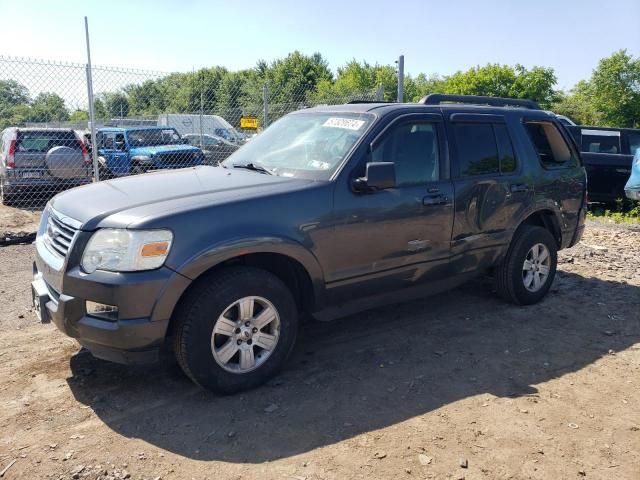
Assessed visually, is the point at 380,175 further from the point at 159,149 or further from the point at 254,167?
the point at 159,149

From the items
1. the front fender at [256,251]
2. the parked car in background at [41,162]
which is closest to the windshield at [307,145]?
the front fender at [256,251]

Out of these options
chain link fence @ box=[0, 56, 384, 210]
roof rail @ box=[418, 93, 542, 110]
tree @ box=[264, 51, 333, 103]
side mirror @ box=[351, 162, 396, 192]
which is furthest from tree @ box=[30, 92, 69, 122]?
tree @ box=[264, 51, 333, 103]

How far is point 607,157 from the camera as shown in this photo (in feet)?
36.4

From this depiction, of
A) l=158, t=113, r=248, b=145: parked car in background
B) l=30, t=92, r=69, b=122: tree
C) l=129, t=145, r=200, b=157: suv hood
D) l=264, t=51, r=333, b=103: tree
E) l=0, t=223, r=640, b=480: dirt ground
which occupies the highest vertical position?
l=264, t=51, r=333, b=103: tree

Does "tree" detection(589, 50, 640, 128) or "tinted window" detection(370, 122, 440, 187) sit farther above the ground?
"tree" detection(589, 50, 640, 128)

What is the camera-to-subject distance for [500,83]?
5700cm

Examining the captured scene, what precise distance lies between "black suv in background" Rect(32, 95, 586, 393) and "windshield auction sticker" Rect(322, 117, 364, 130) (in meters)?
0.01

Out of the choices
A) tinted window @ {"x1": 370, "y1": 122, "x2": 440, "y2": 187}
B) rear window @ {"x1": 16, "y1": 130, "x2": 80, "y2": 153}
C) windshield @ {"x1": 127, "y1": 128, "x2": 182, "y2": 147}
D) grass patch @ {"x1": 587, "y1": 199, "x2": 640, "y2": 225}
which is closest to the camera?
tinted window @ {"x1": 370, "y1": 122, "x2": 440, "y2": 187}

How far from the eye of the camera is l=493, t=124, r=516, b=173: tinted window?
4.96 m

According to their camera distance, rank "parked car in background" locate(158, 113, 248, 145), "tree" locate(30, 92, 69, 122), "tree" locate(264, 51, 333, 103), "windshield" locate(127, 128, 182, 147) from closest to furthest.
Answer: "tree" locate(30, 92, 69, 122) < "windshield" locate(127, 128, 182, 147) < "parked car in background" locate(158, 113, 248, 145) < "tree" locate(264, 51, 333, 103)

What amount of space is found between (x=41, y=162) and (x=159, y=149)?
2.87m

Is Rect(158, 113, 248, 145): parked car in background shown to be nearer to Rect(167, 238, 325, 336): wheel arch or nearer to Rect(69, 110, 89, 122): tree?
Rect(69, 110, 89, 122): tree

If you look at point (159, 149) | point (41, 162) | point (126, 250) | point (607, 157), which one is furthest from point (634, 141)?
point (41, 162)

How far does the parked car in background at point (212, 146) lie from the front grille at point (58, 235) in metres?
8.73
